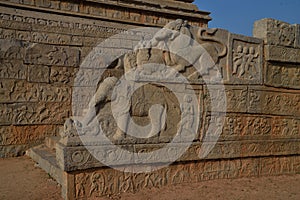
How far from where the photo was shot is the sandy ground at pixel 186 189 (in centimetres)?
386

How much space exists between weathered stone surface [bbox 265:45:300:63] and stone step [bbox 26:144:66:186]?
4.05 metres

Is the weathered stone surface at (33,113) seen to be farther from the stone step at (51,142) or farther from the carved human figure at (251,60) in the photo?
the carved human figure at (251,60)

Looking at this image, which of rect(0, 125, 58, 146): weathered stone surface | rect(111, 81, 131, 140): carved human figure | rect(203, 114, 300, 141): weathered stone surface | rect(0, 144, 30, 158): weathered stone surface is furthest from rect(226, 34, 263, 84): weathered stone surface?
rect(0, 144, 30, 158): weathered stone surface

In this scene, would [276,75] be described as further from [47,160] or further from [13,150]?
[13,150]

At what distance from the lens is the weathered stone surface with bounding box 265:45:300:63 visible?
17.1 ft

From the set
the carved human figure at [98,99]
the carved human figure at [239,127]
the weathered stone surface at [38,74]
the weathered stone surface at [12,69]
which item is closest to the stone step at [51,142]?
the weathered stone surface at [38,74]

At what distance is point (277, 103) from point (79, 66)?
4535 millimetres

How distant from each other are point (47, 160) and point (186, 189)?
2.33m

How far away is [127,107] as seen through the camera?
4051 millimetres

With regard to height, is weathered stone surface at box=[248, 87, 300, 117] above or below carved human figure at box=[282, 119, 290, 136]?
above

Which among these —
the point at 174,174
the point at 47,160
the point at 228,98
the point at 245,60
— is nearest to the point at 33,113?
the point at 47,160

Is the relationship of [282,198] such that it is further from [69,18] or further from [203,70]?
[69,18]

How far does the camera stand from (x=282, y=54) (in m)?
5.30

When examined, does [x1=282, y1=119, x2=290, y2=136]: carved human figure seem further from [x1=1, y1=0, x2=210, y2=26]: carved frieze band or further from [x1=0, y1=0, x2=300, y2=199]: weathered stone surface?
[x1=1, y1=0, x2=210, y2=26]: carved frieze band
